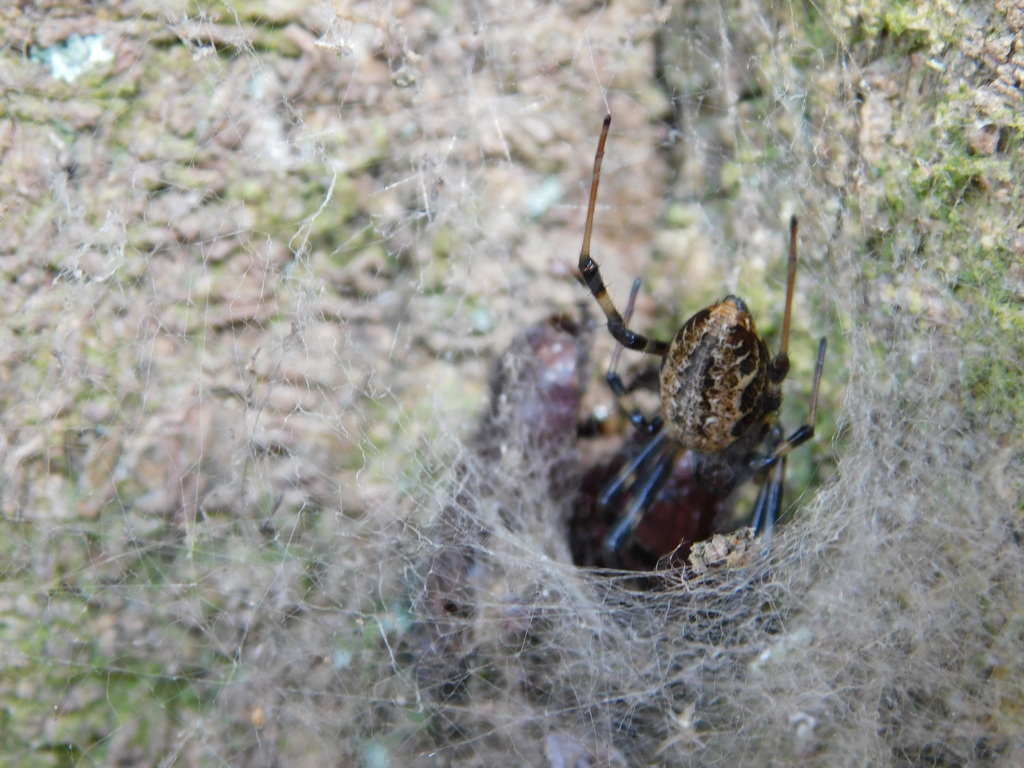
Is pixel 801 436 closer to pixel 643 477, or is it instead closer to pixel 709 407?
pixel 709 407

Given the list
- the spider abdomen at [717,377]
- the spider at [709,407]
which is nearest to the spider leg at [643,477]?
the spider at [709,407]

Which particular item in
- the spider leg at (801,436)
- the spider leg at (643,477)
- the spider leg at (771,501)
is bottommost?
the spider leg at (643,477)

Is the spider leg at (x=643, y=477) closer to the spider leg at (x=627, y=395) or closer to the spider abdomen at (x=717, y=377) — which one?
the spider leg at (x=627, y=395)

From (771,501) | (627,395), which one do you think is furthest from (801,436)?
(627,395)

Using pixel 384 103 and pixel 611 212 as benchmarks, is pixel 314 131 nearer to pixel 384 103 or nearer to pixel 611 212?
pixel 384 103

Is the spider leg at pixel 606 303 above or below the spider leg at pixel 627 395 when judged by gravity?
above

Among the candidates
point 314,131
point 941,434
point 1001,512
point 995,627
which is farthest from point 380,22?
point 995,627

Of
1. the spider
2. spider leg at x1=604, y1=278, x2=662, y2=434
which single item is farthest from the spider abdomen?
spider leg at x1=604, y1=278, x2=662, y2=434

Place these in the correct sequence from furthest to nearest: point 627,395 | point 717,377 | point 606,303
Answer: point 627,395, point 606,303, point 717,377
